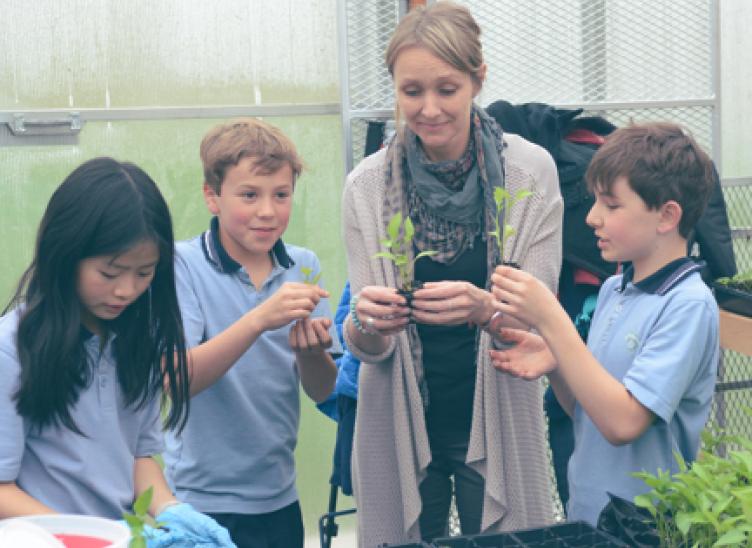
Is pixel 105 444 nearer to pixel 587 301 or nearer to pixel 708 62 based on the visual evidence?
pixel 587 301

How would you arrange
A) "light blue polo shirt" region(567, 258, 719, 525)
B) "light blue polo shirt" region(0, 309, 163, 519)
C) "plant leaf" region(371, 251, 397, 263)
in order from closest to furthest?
"light blue polo shirt" region(0, 309, 163, 519) < "light blue polo shirt" region(567, 258, 719, 525) < "plant leaf" region(371, 251, 397, 263)

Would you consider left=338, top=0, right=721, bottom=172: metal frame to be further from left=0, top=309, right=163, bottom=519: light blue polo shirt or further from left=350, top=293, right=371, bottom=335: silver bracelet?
left=0, top=309, right=163, bottom=519: light blue polo shirt

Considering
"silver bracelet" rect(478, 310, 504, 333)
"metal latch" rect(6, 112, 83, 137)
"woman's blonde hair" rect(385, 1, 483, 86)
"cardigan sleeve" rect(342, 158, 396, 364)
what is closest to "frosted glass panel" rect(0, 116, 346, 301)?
"metal latch" rect(6, 112, 83, 137)

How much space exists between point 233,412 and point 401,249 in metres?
0.56

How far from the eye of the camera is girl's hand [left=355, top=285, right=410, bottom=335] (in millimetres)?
2266

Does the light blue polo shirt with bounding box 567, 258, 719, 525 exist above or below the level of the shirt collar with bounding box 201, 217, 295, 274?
below

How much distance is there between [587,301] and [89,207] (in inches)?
75.8

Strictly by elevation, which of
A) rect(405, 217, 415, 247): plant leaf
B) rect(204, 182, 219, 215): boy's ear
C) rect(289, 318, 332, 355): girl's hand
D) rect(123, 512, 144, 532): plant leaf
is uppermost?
rect(204, 182, 219, 215): boy's ear

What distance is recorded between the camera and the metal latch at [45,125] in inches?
145

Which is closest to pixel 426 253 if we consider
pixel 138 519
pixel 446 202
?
pixel 446 202

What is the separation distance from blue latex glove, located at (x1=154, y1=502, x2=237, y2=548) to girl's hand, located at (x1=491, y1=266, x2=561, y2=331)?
0.70 meters

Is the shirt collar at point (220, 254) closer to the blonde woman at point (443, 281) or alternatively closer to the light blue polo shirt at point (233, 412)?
Result: the light blue polo shirt at point (233, 412)

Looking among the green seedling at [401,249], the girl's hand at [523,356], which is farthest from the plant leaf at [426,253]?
the girl's hand at [523,356]

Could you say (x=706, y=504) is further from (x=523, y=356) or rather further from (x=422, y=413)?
(x=422, y=413)
